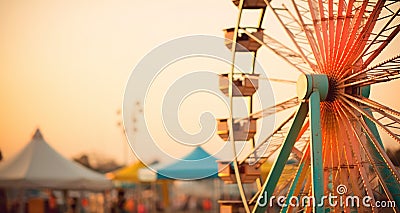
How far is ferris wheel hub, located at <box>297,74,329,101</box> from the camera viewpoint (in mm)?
19703

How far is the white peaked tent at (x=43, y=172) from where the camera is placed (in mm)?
31422

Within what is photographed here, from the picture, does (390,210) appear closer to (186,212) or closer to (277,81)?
(277,81)

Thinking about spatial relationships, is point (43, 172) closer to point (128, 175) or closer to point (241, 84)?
point (128, 175)

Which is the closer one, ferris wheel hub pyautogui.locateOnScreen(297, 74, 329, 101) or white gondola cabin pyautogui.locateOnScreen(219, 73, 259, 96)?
ferris wheel hub pyautogui.locateOnScreen(297, 74, 329, 101)

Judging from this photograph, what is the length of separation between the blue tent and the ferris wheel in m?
12.4

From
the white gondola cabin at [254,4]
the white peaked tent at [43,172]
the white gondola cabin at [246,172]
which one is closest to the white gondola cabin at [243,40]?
the white gondola cabin at [254,4]

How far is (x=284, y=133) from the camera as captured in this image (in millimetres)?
21516

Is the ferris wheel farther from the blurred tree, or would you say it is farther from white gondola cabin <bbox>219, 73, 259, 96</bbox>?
the blurred tree

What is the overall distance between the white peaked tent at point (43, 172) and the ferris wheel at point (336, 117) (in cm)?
1111

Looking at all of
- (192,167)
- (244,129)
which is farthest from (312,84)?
(192,167)

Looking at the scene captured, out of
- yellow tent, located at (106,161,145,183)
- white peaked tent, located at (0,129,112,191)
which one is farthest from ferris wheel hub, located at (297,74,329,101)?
yellow tent, located at (106,161,145,183)

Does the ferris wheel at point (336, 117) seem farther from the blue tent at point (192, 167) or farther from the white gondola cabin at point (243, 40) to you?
the blue tent at point (192, 167)

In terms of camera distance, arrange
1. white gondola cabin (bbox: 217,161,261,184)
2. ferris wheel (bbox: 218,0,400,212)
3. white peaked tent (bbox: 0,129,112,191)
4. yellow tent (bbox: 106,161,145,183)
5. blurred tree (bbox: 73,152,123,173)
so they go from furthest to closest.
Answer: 1. blurred tree (bbox: 73,152,123,173)
2. yellow tent (bbox: 106,161,145,183)
3. white peaked tent (bbox: 0,129,112,191)
4. white gondola cabin (bbox: 217,161,261,184)
5. ferris wheel (bbox: 218,0,400,212)

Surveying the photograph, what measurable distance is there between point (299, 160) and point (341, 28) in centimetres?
279
